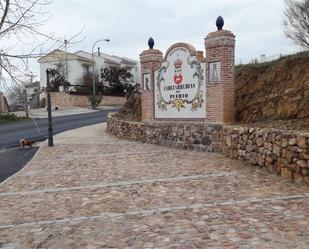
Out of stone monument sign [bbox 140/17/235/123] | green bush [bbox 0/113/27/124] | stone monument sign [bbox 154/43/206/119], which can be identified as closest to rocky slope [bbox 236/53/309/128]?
stone monument sign [bbox 140/17/235/123]

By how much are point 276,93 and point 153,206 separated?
24.1 ft

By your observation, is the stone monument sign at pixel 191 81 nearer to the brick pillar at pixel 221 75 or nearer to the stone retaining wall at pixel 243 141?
the brick pillar at pixel 221 75

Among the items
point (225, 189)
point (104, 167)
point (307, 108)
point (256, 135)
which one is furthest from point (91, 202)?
point (307, 108)

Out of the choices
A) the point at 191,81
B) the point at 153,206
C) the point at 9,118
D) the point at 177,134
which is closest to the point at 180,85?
the point at 191,81

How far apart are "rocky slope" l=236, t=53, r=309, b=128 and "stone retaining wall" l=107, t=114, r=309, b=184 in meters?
1.10

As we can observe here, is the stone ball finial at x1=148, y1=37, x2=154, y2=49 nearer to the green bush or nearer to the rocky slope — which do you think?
the rocky slope

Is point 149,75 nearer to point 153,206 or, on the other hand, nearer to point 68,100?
point 153,206

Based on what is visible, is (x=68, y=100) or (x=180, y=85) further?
(x=68, y=100)

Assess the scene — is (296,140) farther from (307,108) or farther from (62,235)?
(62,235)

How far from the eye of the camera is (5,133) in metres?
23.5

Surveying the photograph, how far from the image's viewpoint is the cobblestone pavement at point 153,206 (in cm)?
548

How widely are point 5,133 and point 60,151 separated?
9509 millimetres

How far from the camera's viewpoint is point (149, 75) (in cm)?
1625

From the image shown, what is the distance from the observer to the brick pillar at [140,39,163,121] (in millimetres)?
16161
